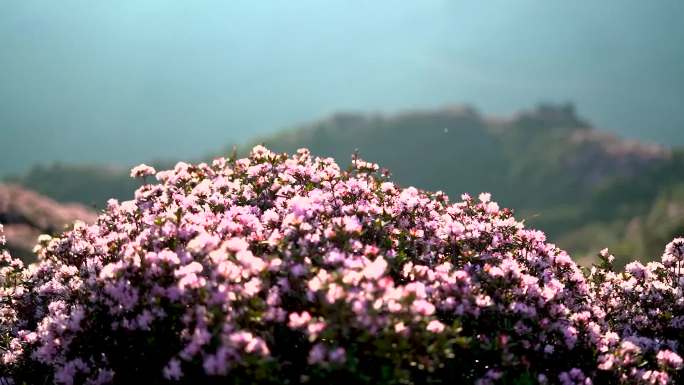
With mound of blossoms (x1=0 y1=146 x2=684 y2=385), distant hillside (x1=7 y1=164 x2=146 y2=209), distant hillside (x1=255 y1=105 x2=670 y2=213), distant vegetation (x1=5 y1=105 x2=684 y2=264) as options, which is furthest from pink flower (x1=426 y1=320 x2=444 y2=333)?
distant hillside (x1=7 y1=164 x2=146 y2=209)

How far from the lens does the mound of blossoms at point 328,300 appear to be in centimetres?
478

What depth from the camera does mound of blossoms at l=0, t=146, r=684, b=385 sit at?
4777 mm

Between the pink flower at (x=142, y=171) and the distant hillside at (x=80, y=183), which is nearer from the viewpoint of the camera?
the pink flower at (x=142, y=171)

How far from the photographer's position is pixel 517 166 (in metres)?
67.5

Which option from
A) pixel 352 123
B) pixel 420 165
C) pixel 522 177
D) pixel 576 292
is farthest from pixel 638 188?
pixel 576 292

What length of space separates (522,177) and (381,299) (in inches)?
2468

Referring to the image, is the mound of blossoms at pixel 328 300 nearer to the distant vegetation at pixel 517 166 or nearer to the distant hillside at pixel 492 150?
the distant vegetation at pixel 517 166

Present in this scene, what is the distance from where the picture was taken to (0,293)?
797cm

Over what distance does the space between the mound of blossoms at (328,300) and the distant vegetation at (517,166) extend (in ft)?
103

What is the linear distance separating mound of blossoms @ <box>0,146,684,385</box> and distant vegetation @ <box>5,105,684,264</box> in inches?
1236

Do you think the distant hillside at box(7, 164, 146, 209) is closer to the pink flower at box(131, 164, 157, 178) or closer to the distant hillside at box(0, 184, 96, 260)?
the distant hillside at box(0, 184, 96, 260)

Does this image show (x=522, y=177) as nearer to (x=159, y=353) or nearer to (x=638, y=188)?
(x=638, y=188)

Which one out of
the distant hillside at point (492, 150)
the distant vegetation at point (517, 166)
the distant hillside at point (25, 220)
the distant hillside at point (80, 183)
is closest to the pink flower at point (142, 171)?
the distant hillside at point (25, 220)

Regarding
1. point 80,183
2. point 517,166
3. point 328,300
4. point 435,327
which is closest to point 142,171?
point 328,300
